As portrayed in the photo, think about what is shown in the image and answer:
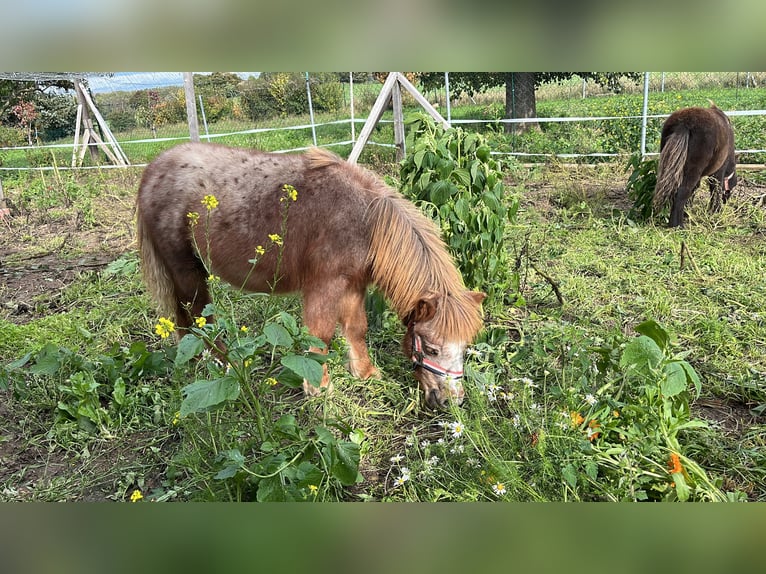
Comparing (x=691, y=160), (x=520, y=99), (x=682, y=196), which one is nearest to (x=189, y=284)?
(x=520, y=99)

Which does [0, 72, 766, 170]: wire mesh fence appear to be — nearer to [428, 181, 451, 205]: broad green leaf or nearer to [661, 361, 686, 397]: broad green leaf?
[428, 181, 451, 205]: broad green leaf

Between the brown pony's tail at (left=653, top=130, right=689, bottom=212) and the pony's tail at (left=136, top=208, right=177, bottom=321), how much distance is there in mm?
2676

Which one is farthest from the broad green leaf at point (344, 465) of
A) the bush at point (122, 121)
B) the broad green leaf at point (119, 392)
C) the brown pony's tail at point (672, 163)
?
the brown pony's tail at point (672, 163)

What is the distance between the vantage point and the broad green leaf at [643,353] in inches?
52.5

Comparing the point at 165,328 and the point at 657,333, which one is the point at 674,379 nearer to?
the point at 657,333

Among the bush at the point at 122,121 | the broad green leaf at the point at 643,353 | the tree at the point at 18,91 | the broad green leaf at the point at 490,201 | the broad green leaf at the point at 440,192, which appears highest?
the bush at the point at 122,121

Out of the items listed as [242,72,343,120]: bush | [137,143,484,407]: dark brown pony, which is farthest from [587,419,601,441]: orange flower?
[242,72,343,120]: bush

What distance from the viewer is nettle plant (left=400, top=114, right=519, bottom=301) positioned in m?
2.27

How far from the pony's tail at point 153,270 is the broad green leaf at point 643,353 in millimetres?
2325

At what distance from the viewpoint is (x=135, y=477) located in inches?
62.2

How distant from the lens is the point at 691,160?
101 inches

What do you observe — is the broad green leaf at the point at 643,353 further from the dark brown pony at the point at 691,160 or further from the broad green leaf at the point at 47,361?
the broad green leaf at the point at 47,361

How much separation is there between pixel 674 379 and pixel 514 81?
999mm
